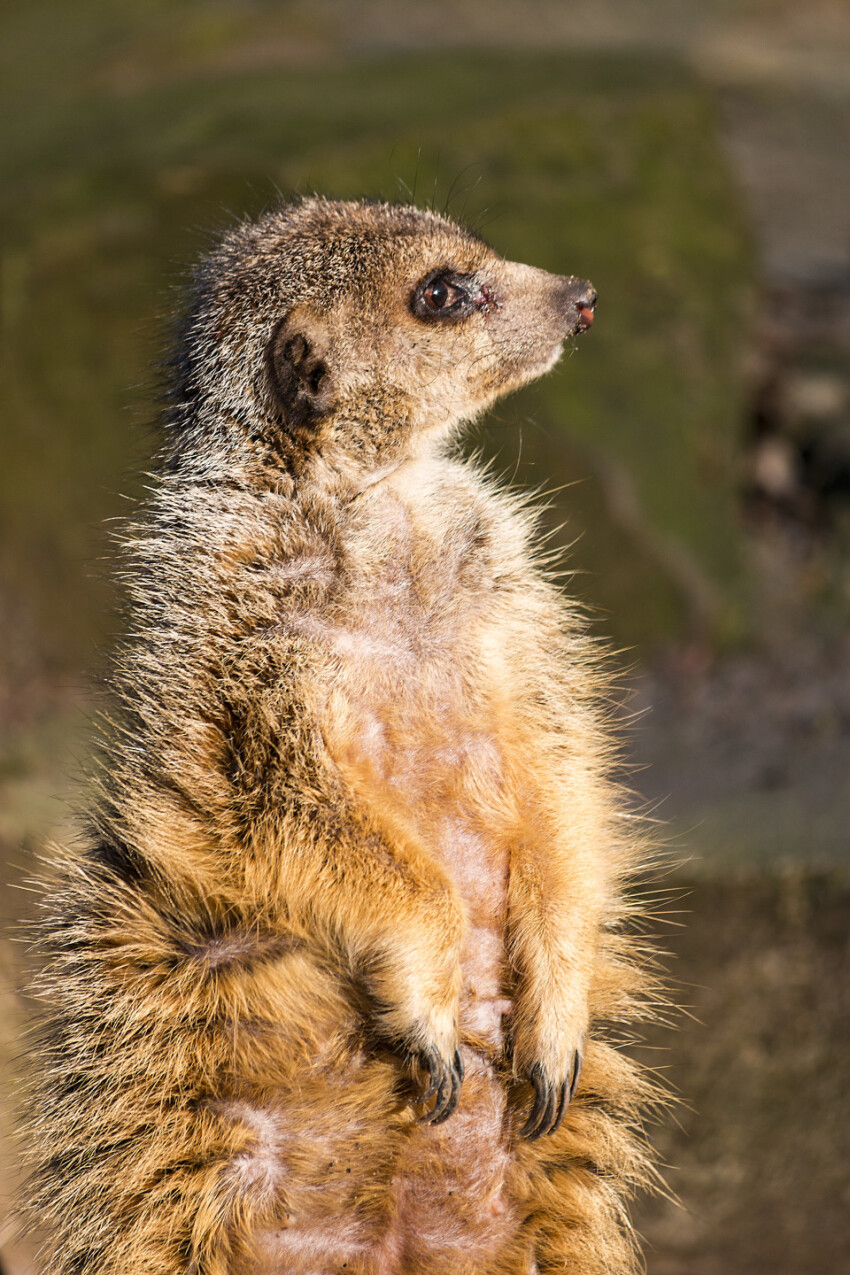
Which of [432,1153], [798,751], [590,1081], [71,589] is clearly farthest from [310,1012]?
[71,589]

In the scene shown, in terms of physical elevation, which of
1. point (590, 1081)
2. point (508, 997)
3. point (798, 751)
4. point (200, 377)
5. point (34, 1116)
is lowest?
point (34, 1116)

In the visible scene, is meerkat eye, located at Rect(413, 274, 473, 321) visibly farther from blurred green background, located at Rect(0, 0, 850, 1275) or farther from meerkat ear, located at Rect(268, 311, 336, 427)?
blurred green background, located at Rect(0, 0, 850, 1275)

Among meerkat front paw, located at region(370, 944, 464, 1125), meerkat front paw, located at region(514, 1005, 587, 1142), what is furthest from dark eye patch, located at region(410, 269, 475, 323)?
meerkat front paw, located at region(514, 1005, 587, 1142)

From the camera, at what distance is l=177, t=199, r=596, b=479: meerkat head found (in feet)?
9.50

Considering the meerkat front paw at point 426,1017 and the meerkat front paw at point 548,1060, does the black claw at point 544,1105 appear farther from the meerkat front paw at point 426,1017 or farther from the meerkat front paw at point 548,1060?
the meerkat front paw at point 426,1017

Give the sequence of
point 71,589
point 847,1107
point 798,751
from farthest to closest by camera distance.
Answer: point 71,589 < point 798,751 < point 847,1107

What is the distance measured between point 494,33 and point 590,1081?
37.2ft

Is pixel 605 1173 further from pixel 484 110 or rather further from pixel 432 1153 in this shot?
pixel 484 110

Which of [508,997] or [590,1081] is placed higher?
[508,997]

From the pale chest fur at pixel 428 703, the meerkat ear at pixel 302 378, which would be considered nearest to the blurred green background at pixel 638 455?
the meerkat ear at pixel 302 378

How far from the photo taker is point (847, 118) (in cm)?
1160

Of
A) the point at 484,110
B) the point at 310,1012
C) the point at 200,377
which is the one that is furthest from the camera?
the point at 484,110

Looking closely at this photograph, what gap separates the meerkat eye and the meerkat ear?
0.26 m

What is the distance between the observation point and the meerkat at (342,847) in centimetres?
258
